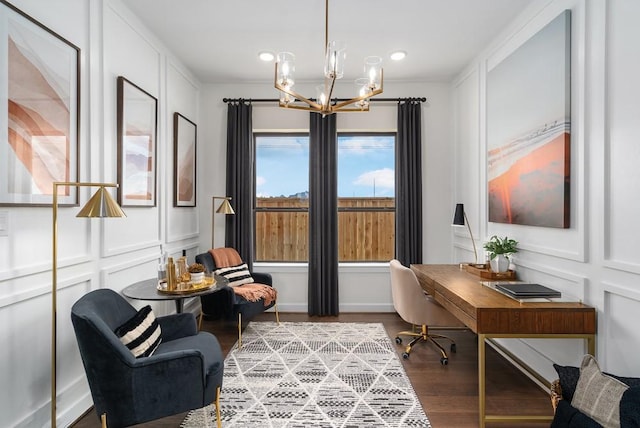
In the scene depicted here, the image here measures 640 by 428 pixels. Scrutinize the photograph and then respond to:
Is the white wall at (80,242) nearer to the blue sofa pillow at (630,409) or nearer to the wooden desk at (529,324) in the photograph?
the wooden desk at (529,324)

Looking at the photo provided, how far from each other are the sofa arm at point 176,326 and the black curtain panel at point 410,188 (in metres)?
2.67

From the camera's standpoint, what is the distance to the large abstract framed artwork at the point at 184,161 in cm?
375

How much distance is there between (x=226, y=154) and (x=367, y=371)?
9.97 feet

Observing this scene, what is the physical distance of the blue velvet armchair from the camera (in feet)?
5.63

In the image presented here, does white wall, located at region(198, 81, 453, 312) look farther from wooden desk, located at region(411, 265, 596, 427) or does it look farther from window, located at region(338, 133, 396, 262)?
wooden desk, located at region(411, 265, 596, 427)

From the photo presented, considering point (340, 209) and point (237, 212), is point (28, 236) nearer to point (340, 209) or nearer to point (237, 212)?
point (237, 212)

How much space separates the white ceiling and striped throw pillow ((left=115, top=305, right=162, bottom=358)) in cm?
238

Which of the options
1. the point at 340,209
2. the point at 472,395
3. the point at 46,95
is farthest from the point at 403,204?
the point at 46,95

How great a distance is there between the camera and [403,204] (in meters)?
4.36

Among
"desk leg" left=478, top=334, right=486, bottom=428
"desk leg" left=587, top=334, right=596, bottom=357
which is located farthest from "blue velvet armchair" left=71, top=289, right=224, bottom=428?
"desk leg" left=587, top=334, right=596, bottom=357

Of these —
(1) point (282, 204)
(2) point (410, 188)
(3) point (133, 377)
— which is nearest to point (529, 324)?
(3) point (133, 377)

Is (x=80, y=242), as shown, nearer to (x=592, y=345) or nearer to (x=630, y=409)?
(x=630, y=409)

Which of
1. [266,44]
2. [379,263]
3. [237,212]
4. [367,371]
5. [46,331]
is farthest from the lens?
[379,263]

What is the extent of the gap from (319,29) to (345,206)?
218 centimetres
